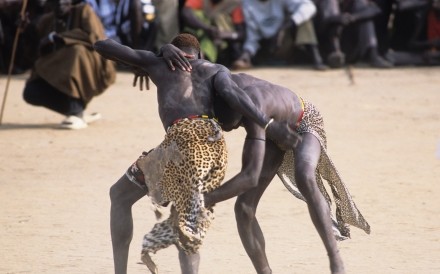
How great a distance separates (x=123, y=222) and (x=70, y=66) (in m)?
5.51

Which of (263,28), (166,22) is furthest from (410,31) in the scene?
(166,22)

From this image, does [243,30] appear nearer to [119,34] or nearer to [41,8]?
[119,34]

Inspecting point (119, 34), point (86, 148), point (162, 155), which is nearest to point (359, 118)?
point (86, 148)

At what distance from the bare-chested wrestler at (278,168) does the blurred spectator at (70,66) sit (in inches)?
204

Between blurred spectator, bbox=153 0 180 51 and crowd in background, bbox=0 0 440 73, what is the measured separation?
0.01m

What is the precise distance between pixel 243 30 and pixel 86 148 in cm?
476

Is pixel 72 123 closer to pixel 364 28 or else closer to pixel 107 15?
pixel 107 15

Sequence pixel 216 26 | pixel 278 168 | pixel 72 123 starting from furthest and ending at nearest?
pixel 216 26 < pixel 72 123 < pixel 278 168

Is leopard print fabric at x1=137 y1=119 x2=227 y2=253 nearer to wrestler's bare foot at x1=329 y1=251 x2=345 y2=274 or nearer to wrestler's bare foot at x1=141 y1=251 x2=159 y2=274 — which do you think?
wrestler's bare foot at x1=141 y1=251 x2=159 y2=274

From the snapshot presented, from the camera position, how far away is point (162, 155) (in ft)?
20.0

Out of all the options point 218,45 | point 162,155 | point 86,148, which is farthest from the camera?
point 218,45

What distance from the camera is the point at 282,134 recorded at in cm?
600

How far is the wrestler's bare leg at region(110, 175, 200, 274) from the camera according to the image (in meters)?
6.18

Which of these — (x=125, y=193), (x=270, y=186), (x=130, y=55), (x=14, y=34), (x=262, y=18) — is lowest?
(x=14, y=34)
